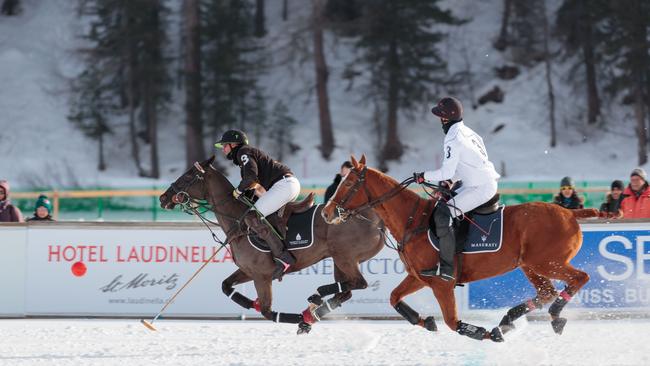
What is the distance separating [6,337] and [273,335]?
3.02m

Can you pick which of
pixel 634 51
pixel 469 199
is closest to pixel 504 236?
pixel 469 199

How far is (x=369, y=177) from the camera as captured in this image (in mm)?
9180

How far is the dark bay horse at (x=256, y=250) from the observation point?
10406mm

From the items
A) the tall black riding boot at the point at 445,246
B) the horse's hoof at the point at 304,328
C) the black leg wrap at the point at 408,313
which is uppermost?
the tall black riding boot at the point at 445,246

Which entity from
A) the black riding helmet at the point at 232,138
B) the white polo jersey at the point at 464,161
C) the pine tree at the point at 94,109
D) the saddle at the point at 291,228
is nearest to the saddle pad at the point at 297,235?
the saddle at the point at 291,228

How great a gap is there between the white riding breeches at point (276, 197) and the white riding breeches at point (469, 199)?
2160 mm

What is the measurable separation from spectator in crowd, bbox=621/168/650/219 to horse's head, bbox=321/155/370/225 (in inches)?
207

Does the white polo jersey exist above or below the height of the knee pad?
above

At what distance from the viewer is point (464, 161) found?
9055 mm

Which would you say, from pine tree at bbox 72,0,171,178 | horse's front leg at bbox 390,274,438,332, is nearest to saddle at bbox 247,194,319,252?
horse's front leg at bbox 390,274,438,332

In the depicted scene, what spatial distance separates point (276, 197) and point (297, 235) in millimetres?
495

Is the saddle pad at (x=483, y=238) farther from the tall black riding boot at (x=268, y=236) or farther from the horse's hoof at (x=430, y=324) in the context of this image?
the tall black riding boot at (x=268, y=236)

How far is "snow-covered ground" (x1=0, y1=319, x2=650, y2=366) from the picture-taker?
29.7 ft

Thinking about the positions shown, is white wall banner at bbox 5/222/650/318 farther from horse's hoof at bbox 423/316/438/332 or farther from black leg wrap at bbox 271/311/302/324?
horse's hoof at bbox 423/316/438/332
